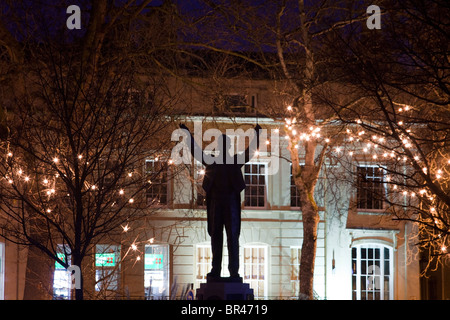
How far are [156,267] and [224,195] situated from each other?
17381mm

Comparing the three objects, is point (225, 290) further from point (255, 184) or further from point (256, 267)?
point (255, 184)

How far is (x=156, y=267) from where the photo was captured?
97.2 feet

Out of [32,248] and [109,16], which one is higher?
[109,16]

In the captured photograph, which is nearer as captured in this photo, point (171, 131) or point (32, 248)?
point (32, 248)

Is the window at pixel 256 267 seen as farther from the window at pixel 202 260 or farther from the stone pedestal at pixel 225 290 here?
the stone pedestal at pixel 225 290

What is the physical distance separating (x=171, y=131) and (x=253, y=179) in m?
7.04

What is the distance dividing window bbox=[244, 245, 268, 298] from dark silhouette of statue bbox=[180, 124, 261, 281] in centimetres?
1723

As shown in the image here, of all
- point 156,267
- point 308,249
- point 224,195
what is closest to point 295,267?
point 156,267

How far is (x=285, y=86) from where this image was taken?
79.8 feet
